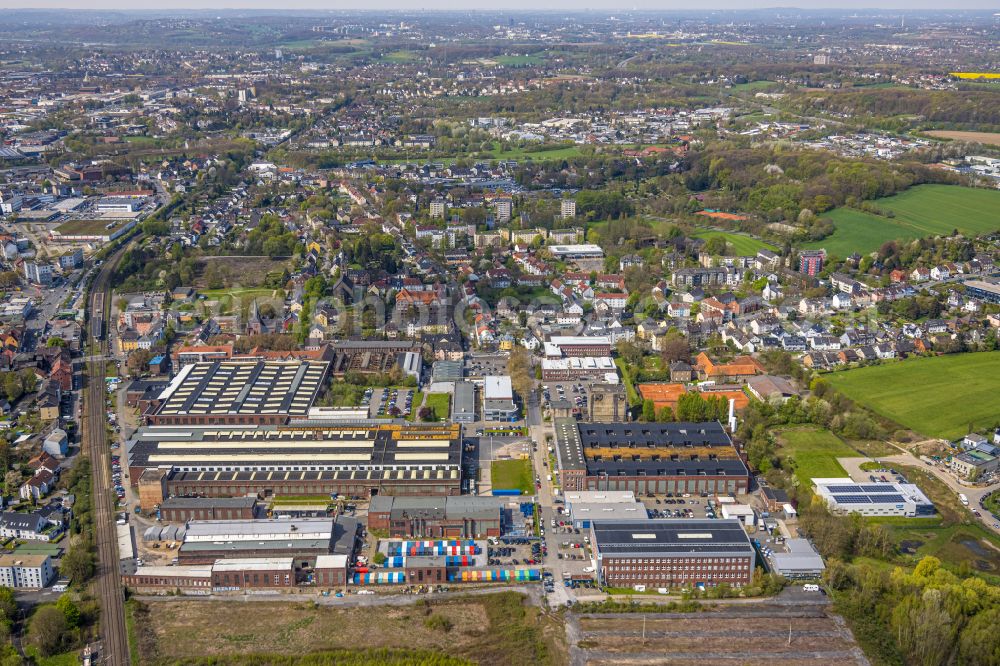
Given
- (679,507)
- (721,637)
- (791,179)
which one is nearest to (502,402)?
(679,507)

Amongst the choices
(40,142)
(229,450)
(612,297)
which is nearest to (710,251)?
(612,297)

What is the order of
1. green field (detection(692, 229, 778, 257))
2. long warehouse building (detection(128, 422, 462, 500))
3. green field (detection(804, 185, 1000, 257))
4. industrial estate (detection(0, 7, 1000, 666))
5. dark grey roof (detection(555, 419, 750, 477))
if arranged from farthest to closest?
green field (detection(804, 185, 1000, 257)) < green field (detection(692, 229, 778, 257)) < dark grey roof (detection(555, 419, 750, 477)) < long warehouse building (detection(128, 422, 462, 500)) < industrial estate (detection(0, 7, 1000, 666))

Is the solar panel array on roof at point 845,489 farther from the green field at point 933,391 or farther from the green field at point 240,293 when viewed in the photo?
the green field at point 240,293

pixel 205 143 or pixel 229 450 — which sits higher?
pixel 205 143

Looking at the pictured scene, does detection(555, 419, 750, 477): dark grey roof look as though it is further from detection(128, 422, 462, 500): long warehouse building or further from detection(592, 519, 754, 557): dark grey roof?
detection(128, 422, 462, 500): long warehouse building

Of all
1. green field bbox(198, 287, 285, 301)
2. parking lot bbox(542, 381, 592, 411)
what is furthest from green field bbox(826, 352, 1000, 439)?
green field bbox(198, 287, 285, 301)

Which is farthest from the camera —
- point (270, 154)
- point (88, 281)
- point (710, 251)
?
point (270, 154)

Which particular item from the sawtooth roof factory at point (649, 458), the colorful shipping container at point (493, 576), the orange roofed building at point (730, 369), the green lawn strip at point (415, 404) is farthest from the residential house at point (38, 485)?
the orange roofed building at point (730, 369)

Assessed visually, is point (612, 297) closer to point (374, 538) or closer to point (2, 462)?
point (374, 538)
